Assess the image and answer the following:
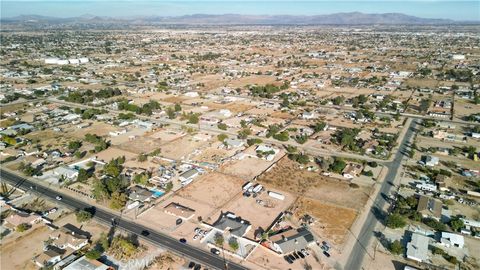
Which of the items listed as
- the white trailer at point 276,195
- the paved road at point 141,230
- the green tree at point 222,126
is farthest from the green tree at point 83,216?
the green tree at point 222,126

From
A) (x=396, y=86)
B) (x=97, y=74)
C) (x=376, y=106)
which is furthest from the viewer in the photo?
(x=97, y=74)

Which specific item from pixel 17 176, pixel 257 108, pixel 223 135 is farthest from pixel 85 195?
pixel 257 108

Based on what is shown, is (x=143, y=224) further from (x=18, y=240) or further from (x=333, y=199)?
(x=333, y=199)

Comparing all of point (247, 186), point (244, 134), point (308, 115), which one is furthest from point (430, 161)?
point (244, 134)

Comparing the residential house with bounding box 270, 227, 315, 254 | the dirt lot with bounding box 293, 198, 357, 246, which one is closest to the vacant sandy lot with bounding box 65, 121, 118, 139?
the dirt lot with bounding box 293, 198, 357, 246

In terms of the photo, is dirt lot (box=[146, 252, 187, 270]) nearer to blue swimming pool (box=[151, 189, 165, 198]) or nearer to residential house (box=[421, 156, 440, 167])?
blue swimming pool (box=[151, 189, 165, 198])
